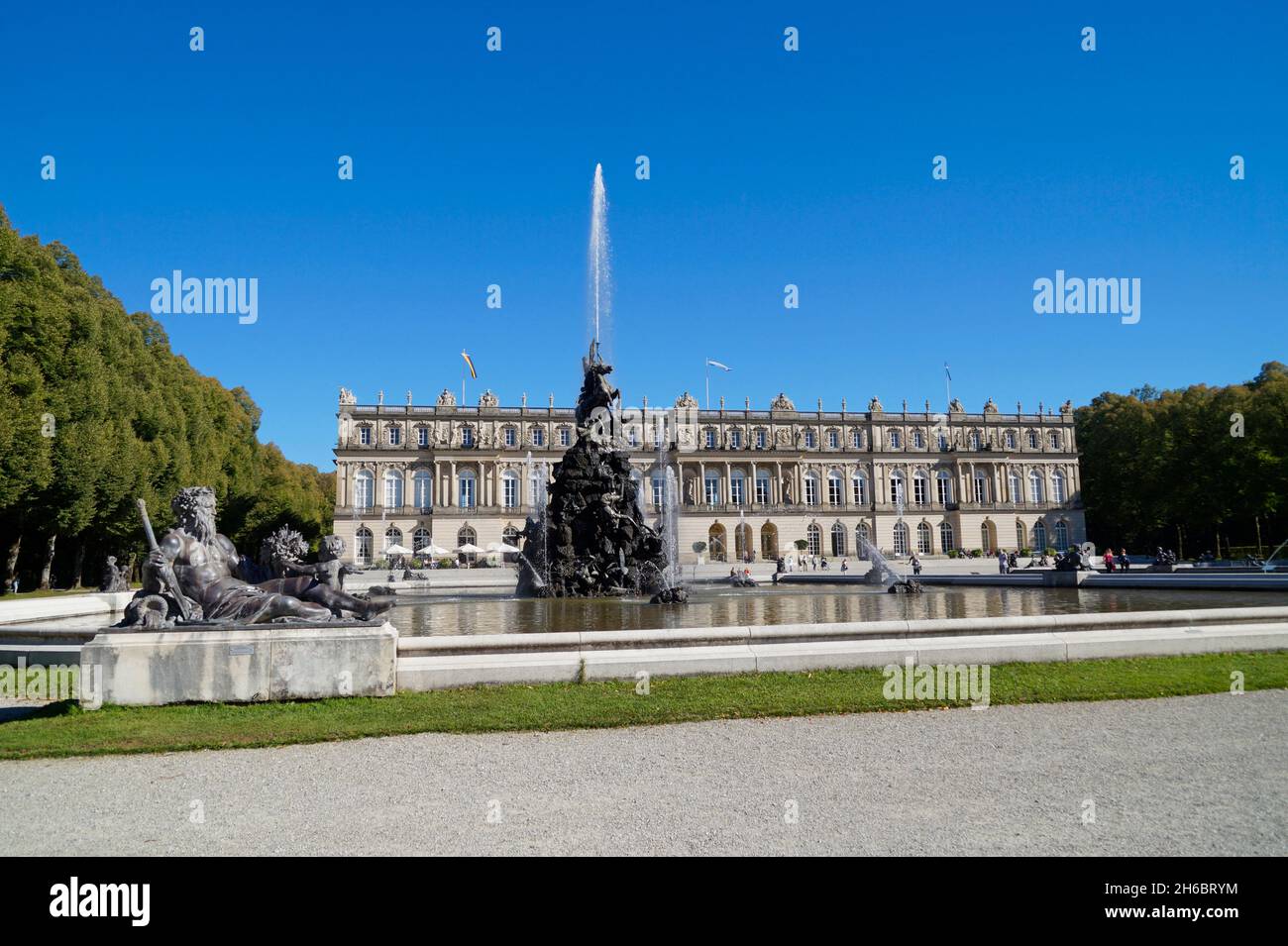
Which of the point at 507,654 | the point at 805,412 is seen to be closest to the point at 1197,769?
the point at 507,654

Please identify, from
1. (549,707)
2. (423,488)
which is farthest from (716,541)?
(549,707)

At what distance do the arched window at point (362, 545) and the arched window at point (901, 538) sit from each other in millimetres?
51746

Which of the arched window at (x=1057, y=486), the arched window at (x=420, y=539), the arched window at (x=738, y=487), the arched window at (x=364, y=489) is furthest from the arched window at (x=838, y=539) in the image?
the arched window at (x=364, y=489)

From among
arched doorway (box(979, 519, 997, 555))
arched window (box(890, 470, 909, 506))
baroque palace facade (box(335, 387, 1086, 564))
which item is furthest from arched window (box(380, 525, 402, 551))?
arched doorway (box(979, 519, 997, 555))

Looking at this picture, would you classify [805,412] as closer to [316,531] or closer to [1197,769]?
[316,531]

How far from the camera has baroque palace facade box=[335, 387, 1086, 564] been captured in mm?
73812

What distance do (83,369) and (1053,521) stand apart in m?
83.7

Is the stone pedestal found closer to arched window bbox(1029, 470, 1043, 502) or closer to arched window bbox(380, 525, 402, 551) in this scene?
arched window bbox(380, 525, 402, 551)

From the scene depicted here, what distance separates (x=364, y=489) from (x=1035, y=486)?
225 ft

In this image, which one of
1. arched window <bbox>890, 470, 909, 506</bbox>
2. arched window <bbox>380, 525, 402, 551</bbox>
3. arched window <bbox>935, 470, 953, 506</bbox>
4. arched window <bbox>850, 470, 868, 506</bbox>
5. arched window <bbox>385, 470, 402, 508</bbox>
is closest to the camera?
arched window <bbox>380, 525, 402, 551</bbox>

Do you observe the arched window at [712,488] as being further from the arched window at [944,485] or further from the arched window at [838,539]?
the arched window at [944,485]

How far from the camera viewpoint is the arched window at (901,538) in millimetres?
80625

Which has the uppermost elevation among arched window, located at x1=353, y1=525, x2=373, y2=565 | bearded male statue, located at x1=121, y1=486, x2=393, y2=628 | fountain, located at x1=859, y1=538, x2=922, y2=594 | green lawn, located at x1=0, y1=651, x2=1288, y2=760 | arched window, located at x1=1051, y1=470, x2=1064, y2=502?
arched window, located at x1=1051, y1=470, x2=1064, y2=502

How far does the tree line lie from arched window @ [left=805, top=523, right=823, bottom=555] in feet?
176
